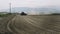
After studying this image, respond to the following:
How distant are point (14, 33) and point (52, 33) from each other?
2970mm

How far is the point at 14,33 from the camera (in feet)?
46.5

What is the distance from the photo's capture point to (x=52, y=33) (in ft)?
45.9
